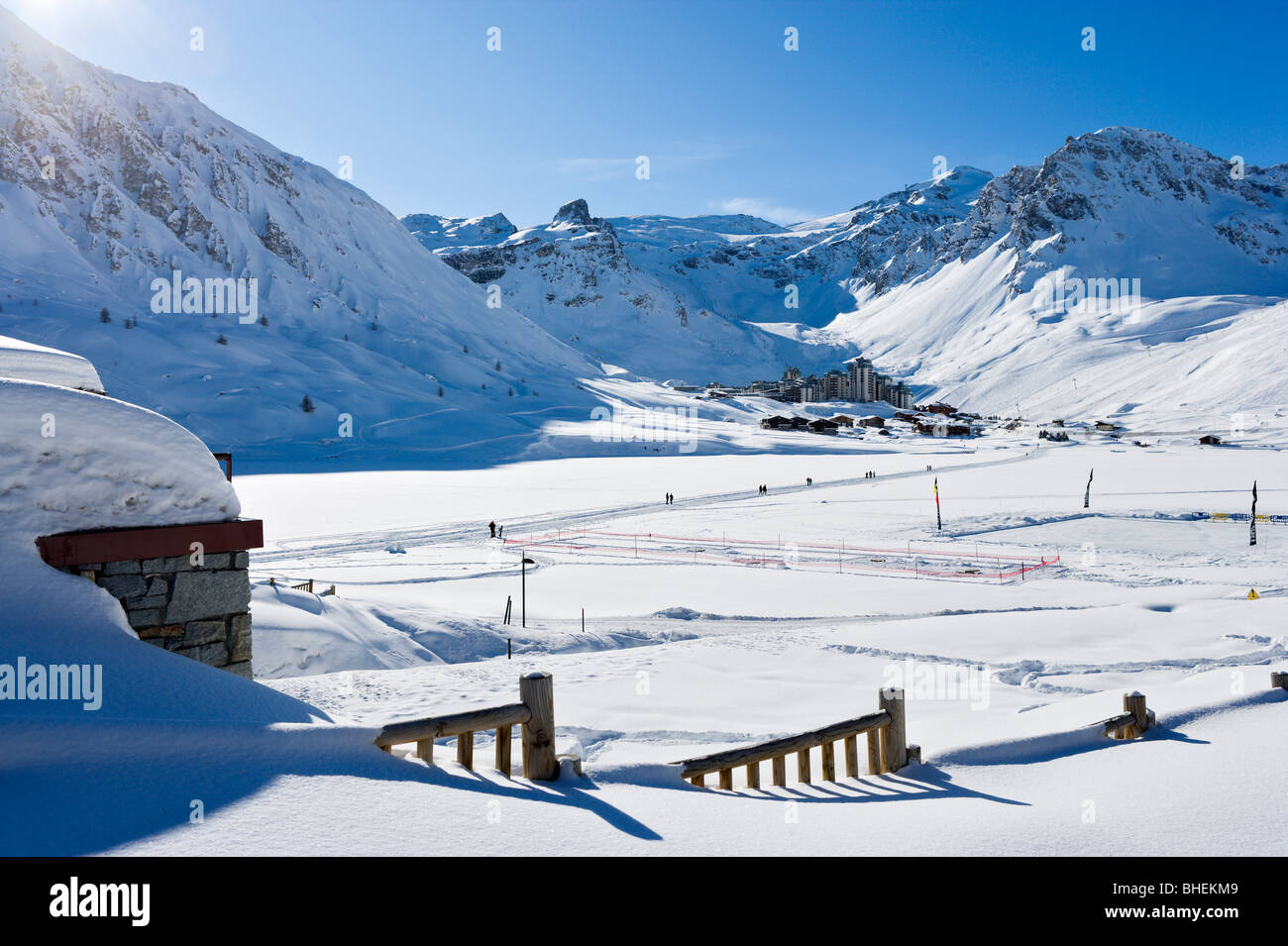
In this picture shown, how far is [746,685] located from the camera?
1308 centimetres

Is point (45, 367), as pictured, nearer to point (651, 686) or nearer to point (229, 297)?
point (651, 686)

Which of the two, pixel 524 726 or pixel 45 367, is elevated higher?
pixel 45 367

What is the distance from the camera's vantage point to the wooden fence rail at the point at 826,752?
643 cm

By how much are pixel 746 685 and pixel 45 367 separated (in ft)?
33.2

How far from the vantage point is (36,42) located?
526 ft

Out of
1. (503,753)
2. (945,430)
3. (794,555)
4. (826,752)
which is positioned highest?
(945,430)

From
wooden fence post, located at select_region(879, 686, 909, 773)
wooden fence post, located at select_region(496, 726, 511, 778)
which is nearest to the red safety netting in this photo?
wooden fence post, located at select_region(879, 686, 909, 773)

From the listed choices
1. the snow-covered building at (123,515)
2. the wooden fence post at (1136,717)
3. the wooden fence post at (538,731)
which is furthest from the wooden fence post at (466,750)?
the wooden fence post at (1136,717)

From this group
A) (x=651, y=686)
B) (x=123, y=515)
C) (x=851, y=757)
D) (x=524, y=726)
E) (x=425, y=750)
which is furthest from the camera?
(x=651, y=686)

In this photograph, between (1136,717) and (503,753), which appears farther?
(1136,717)

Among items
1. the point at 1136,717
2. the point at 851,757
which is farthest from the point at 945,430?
the point at 851,757

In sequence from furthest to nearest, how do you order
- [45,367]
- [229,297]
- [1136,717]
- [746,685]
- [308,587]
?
[229,297] < [308,587] < [746,685] < [45,367] < [1136,717]
